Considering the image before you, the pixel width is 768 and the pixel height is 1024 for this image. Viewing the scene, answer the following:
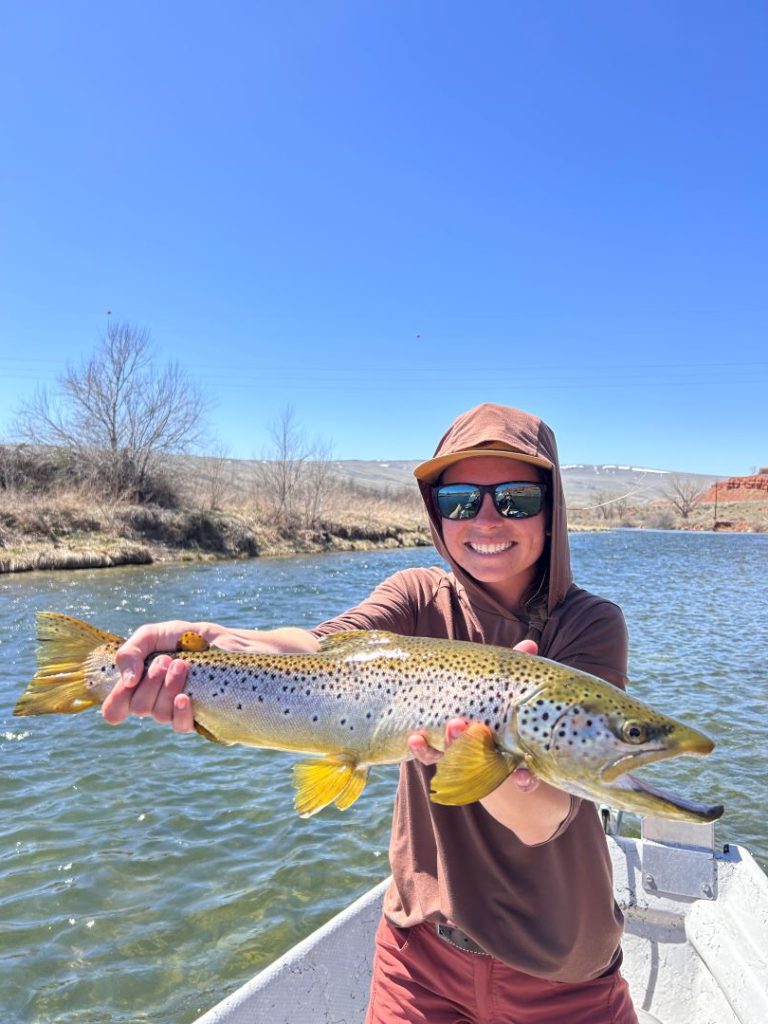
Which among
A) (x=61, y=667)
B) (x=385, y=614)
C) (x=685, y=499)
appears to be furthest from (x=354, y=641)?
(x=685, y=499)

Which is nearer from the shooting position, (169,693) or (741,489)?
(169,693)

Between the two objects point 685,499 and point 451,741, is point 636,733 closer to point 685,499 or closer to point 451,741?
point 451,741

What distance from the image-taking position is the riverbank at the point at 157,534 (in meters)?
29.8

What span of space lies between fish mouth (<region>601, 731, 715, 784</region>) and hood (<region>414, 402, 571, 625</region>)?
0.72 m

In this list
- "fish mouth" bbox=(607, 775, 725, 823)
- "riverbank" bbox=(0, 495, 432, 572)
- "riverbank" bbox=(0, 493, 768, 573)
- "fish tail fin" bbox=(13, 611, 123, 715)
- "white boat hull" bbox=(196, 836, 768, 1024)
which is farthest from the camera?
"riverbank" bbox=(0, 493, 768, 573)

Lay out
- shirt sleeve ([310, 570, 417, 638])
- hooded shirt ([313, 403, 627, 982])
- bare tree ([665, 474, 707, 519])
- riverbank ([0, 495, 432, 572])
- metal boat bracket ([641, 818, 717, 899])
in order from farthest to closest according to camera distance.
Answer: bare tree ([665, 474, 707, 519]) → riverbank ([0, 495, 432, 572]) → metal boat bracket ([641, 818, 717, 899]) → shirt sleeve ([310, 570, 417, 638]) → hooded shirt ([313, 403, 627, 982])

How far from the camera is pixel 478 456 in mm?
2932

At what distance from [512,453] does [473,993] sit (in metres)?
1.93

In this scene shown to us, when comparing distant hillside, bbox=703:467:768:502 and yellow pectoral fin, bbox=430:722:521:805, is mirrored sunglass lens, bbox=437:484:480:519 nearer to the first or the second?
yellow pectoral fin, bbox=430:722:521:805

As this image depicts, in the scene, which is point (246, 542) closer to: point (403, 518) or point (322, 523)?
point (322, 523)

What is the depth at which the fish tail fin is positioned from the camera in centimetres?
288

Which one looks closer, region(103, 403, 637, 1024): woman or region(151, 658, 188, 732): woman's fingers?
region(103, 403, 637, 1024): woman

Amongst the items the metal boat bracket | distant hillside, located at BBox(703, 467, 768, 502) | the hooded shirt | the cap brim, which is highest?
distant hillside, located at BBox(703, 467, 768, 502)

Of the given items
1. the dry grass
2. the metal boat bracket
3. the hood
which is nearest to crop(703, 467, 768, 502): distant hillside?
the dry grass
